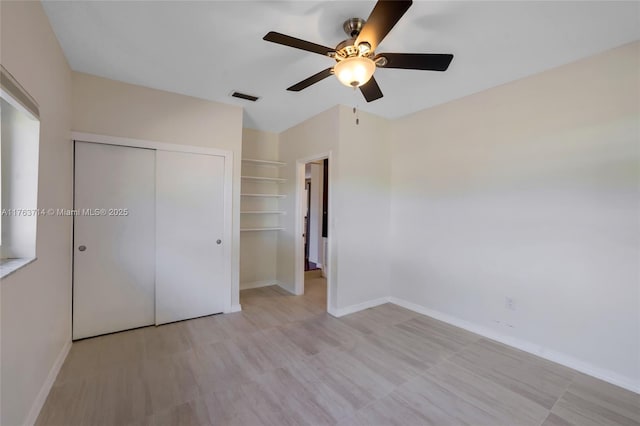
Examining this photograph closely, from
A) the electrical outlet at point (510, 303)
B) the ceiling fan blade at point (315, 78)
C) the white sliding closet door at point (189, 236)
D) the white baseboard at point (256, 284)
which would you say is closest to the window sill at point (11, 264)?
the white sliding closet door at point (189, 236)

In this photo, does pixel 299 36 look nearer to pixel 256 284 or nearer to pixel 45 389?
pixel 45 389

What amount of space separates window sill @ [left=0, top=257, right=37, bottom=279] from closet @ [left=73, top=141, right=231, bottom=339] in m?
1.13

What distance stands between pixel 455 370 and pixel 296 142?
3.45 metres

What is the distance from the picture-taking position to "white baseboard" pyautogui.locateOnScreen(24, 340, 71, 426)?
1.60 meters

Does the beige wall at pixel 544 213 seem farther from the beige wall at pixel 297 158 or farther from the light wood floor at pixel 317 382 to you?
the beige wall at pixel 297 158

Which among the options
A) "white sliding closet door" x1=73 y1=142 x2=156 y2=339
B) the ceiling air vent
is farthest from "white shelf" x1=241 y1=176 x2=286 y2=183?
"white sliding closet door" x1=73 y1=142 x2=156 y2=339

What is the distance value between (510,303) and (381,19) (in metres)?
2.82

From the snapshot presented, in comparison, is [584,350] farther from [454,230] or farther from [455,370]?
[454,230]

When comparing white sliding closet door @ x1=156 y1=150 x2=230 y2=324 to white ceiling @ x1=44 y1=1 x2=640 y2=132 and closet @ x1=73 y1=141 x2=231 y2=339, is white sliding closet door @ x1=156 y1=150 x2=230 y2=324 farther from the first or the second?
white ceiling @ x1=44 y1=1 x2=640 y2=132

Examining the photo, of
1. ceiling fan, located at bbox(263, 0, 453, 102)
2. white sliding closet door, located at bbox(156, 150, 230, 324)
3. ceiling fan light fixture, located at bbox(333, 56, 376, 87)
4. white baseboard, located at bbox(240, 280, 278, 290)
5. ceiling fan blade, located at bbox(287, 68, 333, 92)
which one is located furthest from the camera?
white baseboard, located at bbox(240, 280, 278, 290)

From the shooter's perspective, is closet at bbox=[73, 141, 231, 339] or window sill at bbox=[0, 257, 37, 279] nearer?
window sill at bbox=[0, 257, 37, 279]

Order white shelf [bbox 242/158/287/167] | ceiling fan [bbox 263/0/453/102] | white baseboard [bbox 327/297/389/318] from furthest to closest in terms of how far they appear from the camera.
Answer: white shelf [bbox 242/158/287/167], white baseboard [bbox 327/297/389/318], ceiling fan [bbox 263/0/453/102]

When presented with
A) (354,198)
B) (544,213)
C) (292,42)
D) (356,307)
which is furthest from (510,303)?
(292,42)

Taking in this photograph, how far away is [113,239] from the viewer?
276 centimetres
